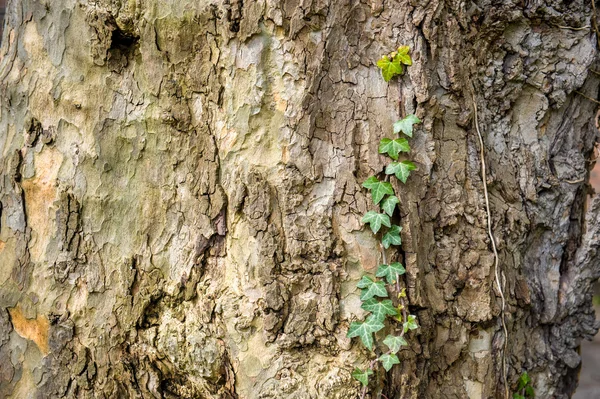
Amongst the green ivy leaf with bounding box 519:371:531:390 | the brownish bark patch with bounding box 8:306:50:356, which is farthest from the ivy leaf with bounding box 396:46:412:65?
the brownish bark patch with bounding box 8:306:50:356

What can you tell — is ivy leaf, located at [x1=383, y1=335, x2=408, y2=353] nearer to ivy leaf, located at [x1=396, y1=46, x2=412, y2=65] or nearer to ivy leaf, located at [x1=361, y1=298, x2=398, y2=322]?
ivy leaf, located at [x1=361, y1=298, x2=398, y2=322]

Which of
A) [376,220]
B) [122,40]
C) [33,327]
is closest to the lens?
[376,220]

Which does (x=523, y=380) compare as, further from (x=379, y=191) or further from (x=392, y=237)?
(x=379, y=191)

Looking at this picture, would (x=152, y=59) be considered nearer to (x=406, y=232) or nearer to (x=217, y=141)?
(x=217, y=141)

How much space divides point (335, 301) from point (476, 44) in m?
0.96

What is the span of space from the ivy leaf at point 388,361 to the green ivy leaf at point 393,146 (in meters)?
0.60

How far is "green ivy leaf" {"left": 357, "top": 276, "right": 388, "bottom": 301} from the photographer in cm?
165

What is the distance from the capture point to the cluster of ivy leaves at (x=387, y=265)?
64.7 inches

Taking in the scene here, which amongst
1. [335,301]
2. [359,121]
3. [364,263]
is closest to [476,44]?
[359,121]

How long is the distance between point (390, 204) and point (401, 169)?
0.37 ft

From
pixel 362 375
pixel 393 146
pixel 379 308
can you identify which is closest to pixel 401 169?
pixel 393 146

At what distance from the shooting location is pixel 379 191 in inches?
65.0

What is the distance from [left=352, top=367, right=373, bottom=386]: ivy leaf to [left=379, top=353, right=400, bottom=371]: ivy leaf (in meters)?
0.05

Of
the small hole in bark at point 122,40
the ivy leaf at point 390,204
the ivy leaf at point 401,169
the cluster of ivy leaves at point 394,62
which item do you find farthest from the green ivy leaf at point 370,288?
the small hole in bark at point 122,40
